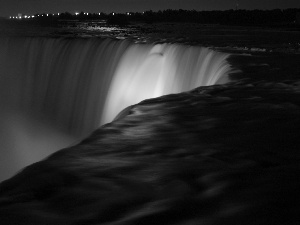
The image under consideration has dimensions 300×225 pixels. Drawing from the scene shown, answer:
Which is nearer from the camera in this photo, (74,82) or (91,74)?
(91,74)

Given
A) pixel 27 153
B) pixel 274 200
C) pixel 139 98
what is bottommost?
pixel 27 153

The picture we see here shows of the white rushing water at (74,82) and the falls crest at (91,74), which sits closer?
the falls crest at (91,74)

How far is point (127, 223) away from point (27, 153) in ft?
43.3

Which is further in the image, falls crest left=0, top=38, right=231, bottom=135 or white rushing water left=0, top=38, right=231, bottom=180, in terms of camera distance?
white rushing water left=0, top=38, right=231, bottom=180

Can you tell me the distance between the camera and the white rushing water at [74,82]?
36.6 feet

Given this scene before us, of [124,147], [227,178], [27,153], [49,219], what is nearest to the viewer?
[49,219]

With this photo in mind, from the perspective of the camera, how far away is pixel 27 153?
15062 mm

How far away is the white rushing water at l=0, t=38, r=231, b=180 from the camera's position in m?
11.2

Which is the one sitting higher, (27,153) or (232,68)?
(232,68)

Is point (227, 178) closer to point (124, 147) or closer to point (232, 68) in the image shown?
point (124, 147)

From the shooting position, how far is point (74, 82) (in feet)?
50.1

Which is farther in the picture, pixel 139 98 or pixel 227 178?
pixel 139 98

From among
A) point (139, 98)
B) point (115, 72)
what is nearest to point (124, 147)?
point (139, 98)

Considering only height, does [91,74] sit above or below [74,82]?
above
